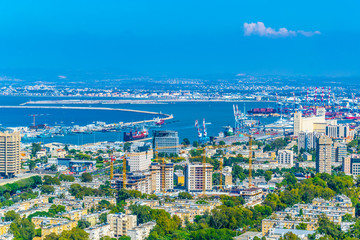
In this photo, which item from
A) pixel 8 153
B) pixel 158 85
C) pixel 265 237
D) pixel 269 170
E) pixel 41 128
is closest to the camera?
pixel 265 237

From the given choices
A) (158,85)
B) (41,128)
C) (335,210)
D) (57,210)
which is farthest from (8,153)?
(158,85)

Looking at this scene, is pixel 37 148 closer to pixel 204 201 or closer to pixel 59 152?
pixel 59 152

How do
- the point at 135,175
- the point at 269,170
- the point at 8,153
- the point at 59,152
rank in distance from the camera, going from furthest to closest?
the point at 59,152
the point at 269,170
the point at 8,153
the point at 135,175

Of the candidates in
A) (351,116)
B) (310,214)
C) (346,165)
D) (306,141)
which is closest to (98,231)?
(310,214)

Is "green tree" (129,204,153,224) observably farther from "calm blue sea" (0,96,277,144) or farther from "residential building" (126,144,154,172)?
"calm blue sea" (0,96,277,144)

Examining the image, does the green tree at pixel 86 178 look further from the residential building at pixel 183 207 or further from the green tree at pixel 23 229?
the green tree at pixel 23 229

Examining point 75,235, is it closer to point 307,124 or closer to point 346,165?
point 346,165
